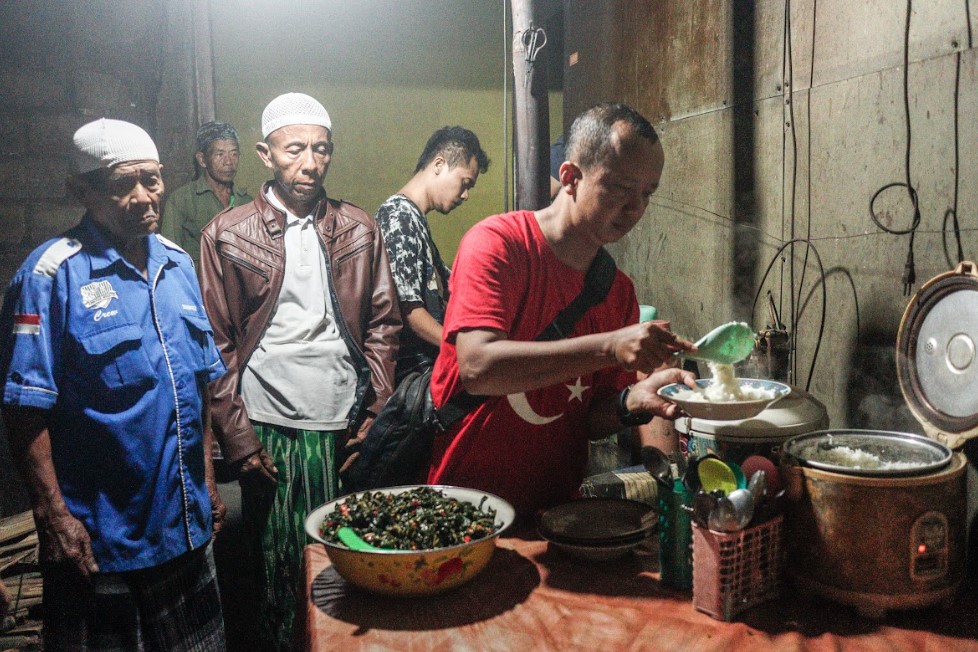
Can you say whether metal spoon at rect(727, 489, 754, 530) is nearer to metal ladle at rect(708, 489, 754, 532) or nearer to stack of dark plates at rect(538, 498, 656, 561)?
metal ladle at rect(708, 489, 754, 532)

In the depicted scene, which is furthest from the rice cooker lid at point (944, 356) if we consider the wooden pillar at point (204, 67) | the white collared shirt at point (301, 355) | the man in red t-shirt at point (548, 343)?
the wooden pillar at point (204, 67)

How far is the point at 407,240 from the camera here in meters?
3.29

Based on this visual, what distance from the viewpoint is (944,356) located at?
1.86 metres

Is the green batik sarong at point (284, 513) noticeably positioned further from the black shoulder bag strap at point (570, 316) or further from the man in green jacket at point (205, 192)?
the black shoulder bag strap at point (570, 316)

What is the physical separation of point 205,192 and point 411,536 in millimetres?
2020

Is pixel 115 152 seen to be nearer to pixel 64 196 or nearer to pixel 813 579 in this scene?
pixel 64 196

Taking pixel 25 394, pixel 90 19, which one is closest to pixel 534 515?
pixel 25 394

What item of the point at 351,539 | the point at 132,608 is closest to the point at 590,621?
the point at 351,539

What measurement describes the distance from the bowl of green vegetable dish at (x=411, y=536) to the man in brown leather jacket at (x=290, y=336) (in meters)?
1.45

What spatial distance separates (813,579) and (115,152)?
2306mm

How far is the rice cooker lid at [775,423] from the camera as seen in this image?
5.54ft

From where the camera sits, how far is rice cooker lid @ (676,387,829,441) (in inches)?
66.5

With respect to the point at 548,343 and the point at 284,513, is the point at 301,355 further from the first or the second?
the point at 548,343

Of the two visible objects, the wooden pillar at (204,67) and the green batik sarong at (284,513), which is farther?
the green batik sarong at (284,513)
